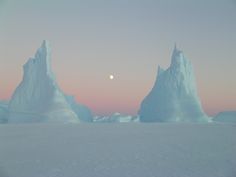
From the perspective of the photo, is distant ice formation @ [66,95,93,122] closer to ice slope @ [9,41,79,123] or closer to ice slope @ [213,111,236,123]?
ice slope @ [9,41,79,123]

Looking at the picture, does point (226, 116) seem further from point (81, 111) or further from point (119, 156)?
point (119, 156)

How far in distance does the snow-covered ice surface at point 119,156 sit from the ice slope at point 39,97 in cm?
1962

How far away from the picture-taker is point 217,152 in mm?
14812

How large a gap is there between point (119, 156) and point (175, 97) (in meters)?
33.0

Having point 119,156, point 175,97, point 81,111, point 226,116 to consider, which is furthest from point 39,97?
point 226,116


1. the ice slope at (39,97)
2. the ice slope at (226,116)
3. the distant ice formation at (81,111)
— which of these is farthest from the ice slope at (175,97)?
the ice slope at (39,97)

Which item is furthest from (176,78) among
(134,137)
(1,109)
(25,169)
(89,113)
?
(25,169)

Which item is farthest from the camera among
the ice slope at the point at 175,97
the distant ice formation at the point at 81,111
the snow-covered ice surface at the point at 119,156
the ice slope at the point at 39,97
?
the distant ice formation at the point at 81,111

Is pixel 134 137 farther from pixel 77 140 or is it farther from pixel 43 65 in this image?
pixel 43 65

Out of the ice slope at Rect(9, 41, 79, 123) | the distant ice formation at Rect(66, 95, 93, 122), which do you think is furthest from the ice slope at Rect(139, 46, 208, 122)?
the ice slope at Rect(9, 41, 79, 123)

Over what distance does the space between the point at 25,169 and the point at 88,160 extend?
2.36 meters

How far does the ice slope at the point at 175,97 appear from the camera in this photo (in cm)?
4484

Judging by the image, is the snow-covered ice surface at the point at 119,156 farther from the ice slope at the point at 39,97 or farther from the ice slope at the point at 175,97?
the ice slope at the point at 175,97

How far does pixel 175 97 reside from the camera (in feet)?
152
